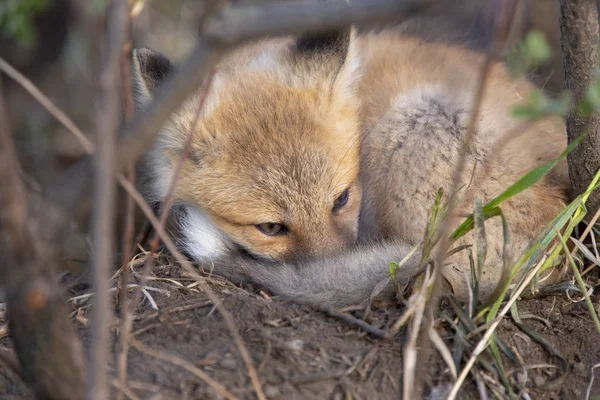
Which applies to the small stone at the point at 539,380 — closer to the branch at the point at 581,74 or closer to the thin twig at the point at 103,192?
the branch at the point at 581,74

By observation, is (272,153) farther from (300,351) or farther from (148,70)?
(300,351)

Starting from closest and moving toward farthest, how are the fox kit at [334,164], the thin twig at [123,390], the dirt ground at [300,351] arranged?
the thin twig at [123,390]
the dirt ground at [300,351]
the fox kit at [334,164]

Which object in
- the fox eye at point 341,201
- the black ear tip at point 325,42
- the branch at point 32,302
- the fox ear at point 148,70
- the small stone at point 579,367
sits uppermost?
the black ear tip at point 325,42

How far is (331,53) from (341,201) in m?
0.70

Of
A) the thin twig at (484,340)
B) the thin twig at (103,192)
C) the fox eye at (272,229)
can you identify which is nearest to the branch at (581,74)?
the thin twig at (484,340)

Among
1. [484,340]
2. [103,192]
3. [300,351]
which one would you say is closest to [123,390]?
[300,351]

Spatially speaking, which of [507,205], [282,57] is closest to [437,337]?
[507,205]

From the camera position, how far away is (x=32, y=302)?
1.41 m

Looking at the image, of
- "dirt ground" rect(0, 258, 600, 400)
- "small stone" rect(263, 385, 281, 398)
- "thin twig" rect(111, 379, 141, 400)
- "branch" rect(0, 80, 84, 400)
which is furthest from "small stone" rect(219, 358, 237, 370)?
"branch" rect(0, 80, 84, 400)

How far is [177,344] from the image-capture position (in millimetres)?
1927

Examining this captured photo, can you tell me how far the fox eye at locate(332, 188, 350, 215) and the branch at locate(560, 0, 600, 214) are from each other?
95 centimetres

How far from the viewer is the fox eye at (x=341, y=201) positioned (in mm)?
2783

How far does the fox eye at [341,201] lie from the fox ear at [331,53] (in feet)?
1.61

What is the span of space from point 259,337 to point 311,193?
0.86 m
